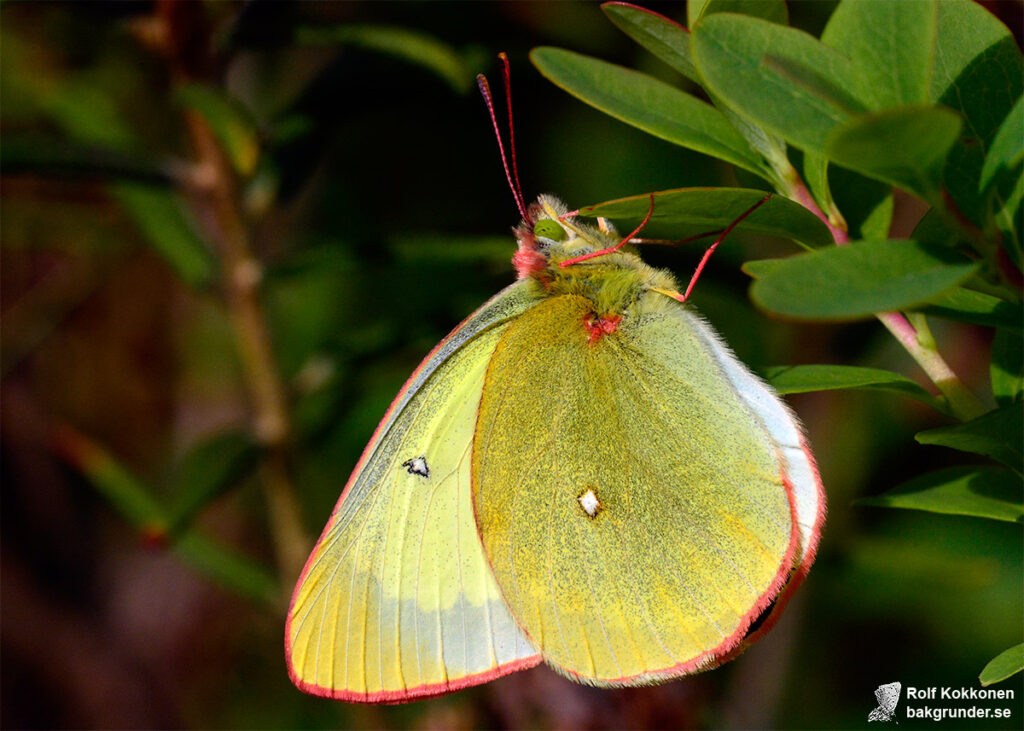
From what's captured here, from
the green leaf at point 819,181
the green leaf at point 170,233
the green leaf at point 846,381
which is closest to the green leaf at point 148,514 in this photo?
the green leaf at point 170,233

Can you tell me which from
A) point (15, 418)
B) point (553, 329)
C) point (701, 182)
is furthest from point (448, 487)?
point (15, 418)

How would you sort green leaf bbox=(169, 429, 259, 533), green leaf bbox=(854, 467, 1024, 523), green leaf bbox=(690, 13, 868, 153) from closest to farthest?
green leaf bbox=(690, 13, 868, 153)
green leaf bbox=(854, 467, 1024, 523)
green leaf bbox=(169, 429, 259, 533)

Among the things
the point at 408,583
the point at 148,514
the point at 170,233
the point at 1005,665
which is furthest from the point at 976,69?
the point at 148,514

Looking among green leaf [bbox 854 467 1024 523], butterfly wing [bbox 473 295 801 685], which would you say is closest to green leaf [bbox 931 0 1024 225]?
green leaf [bbox 854 467 1024 523]

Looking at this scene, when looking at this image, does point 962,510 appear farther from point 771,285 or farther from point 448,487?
point 448,487

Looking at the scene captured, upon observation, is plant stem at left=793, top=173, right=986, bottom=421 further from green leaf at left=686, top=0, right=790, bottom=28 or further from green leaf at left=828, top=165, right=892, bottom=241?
green leaf at left=686, top=0, right=790, bottom=28

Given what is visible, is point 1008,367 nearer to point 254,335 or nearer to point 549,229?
point 549,229

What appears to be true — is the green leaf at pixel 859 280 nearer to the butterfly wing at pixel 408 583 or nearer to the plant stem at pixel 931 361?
the plant stem at pixel 931 361
